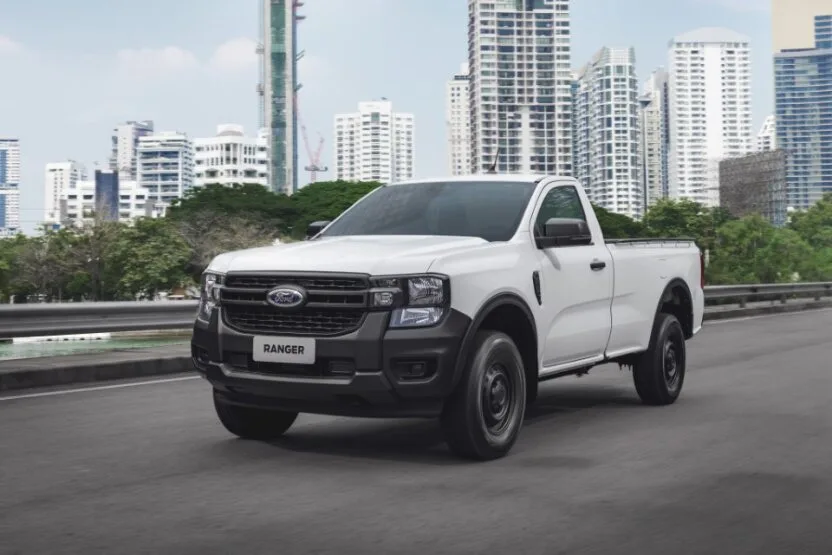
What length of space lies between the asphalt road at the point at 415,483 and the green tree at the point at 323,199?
274ft

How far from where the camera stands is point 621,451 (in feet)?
23.2

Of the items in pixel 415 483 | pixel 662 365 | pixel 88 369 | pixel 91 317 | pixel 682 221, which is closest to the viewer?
pixel 415 483

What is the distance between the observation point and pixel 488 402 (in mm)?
6590

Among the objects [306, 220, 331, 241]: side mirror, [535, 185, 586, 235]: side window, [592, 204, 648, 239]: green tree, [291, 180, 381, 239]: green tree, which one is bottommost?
[306, 220, 331, 241]: side mirror

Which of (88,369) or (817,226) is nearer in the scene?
(88,369)

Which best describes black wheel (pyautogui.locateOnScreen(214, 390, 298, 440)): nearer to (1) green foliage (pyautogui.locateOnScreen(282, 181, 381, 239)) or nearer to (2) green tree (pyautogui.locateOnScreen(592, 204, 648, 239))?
(1) green foliage (pyautogui.locateOnScreen(282, 181, 381, 239))

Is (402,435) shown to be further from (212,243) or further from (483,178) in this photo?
(212,243)

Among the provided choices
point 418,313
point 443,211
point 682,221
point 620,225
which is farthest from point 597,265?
point 620,225

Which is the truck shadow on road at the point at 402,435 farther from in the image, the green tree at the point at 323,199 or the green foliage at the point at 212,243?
the green tree at the point at 323,199

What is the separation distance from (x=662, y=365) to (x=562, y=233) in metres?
2.47

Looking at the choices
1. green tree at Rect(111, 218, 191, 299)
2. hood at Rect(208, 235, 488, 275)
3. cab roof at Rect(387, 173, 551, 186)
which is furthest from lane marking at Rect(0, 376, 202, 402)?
green tree at Rect(111, 218, 191, 299)

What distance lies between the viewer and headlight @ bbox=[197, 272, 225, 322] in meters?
6.79

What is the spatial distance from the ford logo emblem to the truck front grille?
30mm

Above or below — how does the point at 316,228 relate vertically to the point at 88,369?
above
